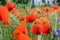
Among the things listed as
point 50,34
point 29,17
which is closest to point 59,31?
point 50,34

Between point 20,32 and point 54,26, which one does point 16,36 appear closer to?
point 20,32

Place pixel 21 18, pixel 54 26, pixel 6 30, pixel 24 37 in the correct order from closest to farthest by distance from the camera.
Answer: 1. pixel 24 37
2. pixel 54 26
3. pixel 6 30
4. pixel 21 18

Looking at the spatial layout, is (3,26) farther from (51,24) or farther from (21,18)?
(51,24)

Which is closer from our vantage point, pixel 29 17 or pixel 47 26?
pixel 47 26

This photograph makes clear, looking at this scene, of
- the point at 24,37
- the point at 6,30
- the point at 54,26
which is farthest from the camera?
the point at 6,30

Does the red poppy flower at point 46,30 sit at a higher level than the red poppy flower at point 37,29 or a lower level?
lower

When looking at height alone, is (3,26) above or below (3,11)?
below

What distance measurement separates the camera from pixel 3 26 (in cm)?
118

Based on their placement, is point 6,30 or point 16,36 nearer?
point 16,36

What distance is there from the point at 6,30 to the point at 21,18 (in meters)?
0.17

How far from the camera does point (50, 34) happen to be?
3.41 ft

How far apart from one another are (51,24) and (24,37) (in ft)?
0.76

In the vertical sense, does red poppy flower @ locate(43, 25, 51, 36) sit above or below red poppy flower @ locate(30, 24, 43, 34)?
below

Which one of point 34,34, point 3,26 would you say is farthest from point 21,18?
point 34,34
